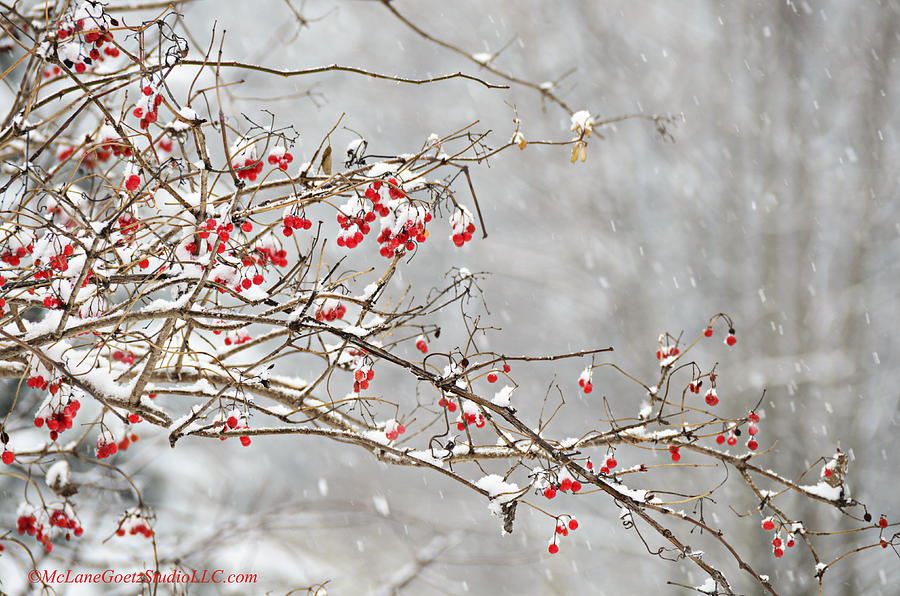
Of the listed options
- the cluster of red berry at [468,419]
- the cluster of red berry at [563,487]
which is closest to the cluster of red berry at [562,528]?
the cluster of red berry at [563,487]

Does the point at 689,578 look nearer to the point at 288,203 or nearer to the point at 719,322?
the point at 719,322

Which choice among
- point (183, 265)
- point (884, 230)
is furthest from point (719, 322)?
point (183, 265)

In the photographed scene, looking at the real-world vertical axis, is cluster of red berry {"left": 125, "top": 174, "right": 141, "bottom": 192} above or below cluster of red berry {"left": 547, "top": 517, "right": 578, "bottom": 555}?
above

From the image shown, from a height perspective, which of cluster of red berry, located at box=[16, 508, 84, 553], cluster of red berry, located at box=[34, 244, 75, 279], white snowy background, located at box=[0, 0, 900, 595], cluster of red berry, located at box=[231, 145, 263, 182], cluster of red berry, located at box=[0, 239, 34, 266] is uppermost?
white snowy background, located at box=[0, 0, 900, 595]

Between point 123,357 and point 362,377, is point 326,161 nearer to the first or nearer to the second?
point 362,377

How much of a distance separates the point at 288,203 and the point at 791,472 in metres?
7.08

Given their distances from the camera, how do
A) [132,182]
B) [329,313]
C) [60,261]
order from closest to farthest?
[60,261] < [132,182] < [329,313]

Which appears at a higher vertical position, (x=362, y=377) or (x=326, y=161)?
(x=326, y=161)

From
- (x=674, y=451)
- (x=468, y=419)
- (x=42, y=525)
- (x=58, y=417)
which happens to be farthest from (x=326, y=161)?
(x=42, y=525)

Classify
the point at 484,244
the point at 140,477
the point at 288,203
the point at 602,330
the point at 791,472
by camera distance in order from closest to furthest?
1. the point at 288,203
2. the point at 140,477
3. the point at 791,472
4. the point at 602,330
5. the point at 484,244

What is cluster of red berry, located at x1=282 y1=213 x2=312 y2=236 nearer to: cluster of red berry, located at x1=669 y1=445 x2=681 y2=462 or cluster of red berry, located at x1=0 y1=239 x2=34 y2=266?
cluster of red berry, located at x1=0 y1=239 x2=34 y2=266

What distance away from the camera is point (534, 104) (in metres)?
9.71

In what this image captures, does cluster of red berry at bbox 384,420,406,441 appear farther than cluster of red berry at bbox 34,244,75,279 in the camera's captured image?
Yes

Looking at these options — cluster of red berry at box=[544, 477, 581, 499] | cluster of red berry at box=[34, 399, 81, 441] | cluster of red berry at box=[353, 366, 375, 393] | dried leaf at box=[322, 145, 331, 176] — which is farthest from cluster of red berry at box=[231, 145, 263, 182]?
cluster of red berry at box=[544, 477, 581, 499]
